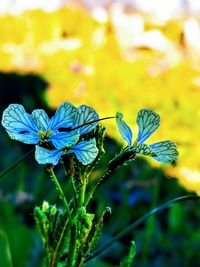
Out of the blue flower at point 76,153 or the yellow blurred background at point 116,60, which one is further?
the yellow blurred background at point 116,60

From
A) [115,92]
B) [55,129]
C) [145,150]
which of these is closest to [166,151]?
[145,150]

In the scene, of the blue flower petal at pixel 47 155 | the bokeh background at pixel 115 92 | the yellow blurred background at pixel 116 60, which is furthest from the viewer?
the yellow blurred background at pixel 116 60

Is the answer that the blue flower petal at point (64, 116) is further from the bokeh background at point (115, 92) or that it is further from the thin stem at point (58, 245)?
the bokeh background at point (115, 92)

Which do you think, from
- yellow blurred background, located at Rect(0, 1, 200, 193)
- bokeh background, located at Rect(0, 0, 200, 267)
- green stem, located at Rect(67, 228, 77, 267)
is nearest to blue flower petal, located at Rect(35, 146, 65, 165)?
green stem, located at Rect(67, 228, 77, 267)

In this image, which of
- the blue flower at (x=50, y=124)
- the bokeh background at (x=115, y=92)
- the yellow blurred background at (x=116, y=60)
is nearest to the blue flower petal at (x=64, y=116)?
the blue flower at (x=50, y=124)

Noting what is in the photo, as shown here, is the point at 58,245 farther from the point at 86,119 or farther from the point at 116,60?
the point at 116,60

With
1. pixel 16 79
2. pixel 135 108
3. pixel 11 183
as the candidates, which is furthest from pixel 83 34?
pixel 11 183
